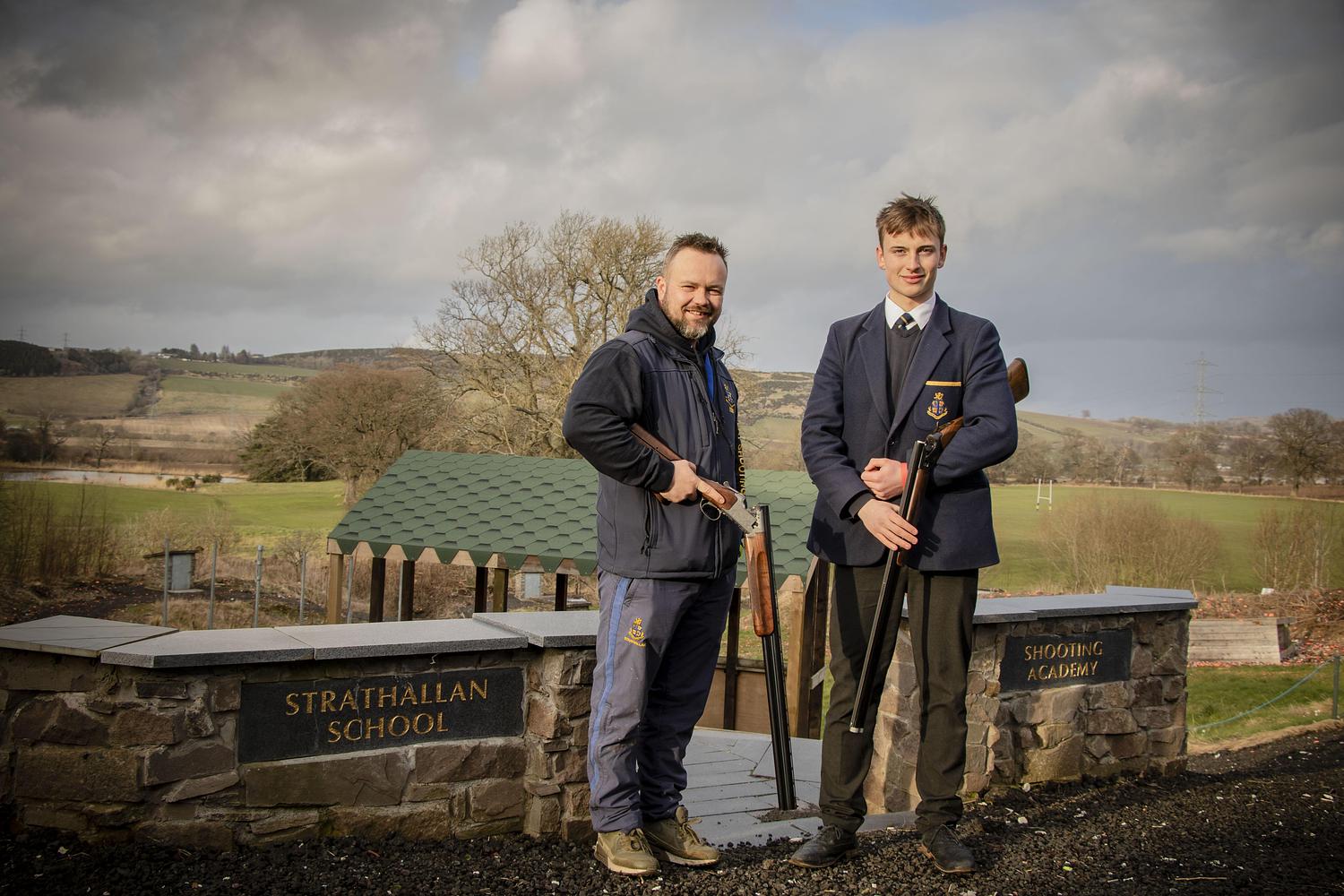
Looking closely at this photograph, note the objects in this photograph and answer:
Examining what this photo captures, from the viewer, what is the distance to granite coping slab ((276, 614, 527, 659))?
3.26m

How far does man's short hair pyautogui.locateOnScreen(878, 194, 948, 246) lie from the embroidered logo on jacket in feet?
1.80

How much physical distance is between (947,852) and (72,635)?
2983 millimetres

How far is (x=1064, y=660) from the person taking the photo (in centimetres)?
458

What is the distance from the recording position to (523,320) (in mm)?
25203

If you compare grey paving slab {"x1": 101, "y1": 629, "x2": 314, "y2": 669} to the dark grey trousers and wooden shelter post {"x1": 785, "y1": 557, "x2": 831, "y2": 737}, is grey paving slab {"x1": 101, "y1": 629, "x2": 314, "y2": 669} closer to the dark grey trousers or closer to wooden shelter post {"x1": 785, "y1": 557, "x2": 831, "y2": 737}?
the dark grey trousers

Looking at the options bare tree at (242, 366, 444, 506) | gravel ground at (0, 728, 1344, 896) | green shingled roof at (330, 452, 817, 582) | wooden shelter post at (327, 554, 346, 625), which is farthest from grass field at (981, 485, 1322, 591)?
gravel ground at (0, 728, 1344, 896)

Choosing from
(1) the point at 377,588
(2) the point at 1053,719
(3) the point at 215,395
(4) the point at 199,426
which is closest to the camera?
(2) the point at 1053,719

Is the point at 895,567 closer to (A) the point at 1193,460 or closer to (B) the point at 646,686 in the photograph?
(B) the point at 646,686

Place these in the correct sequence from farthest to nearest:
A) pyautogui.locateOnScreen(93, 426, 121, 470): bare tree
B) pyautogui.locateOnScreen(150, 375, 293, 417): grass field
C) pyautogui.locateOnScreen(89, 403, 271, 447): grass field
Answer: pyautogui.locateOnScreen(150, 375, 293, 417): grass field → pyautogui.locateOnScreen(89, 403, 271, 447): grass field → pyautogui.locateOnScreen(93, 426, 121, 470): bare tree

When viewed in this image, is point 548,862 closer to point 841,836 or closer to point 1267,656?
point 841,836

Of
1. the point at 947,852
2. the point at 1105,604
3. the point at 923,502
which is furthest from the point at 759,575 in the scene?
the point at 1105,604

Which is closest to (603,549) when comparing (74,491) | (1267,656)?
(1267,656)

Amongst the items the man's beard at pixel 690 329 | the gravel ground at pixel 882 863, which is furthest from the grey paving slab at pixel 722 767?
the man's beard at pixel 690 329

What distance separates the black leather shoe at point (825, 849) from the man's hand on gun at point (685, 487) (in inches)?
→ 46.8
